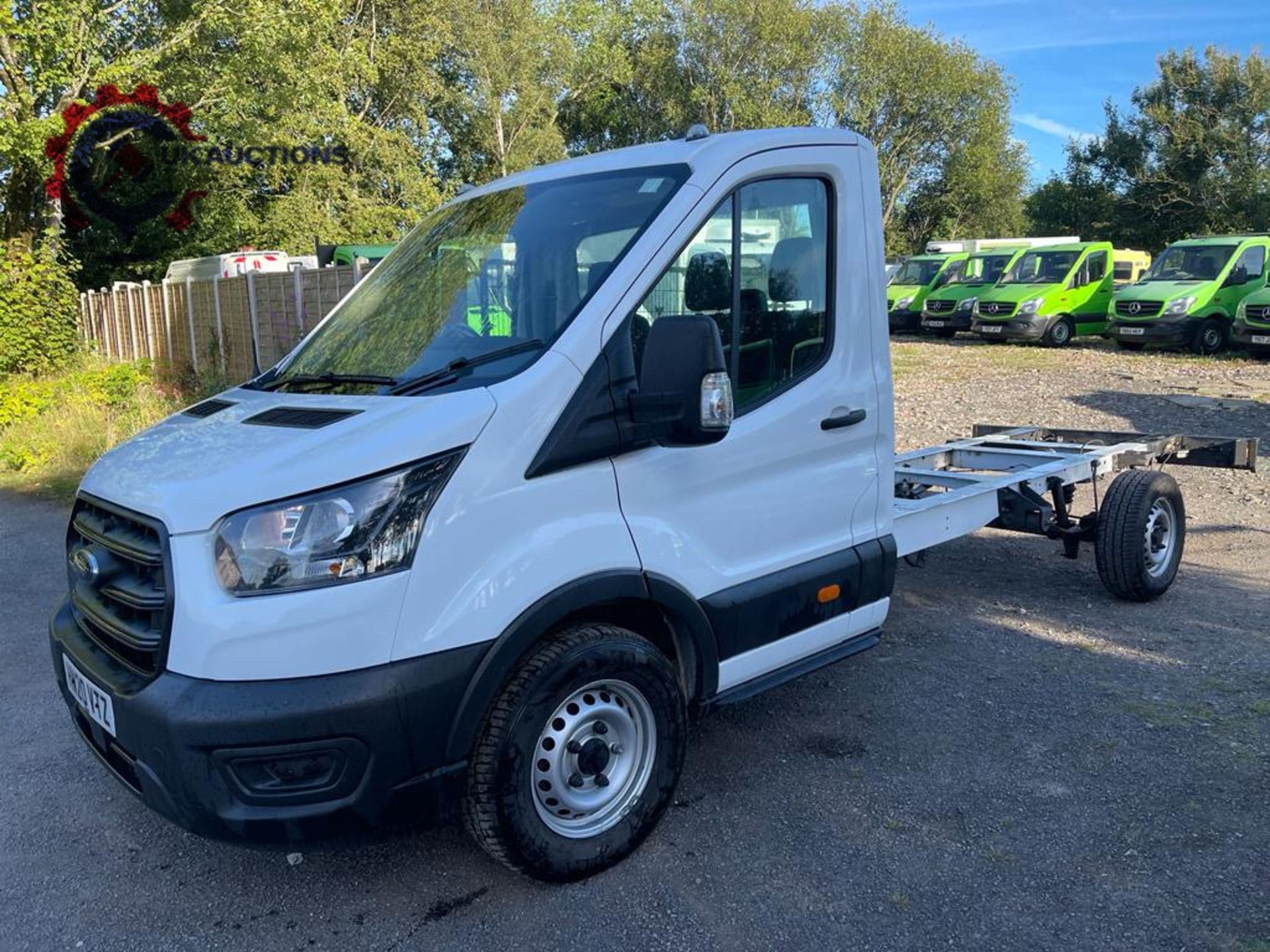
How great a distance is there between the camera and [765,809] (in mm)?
3695

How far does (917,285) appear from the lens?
25953 millimetres

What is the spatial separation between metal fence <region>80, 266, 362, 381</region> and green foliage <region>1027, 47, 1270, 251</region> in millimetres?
34855

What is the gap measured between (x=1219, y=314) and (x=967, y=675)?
16.5m

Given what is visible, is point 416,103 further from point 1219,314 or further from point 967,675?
point 967,675

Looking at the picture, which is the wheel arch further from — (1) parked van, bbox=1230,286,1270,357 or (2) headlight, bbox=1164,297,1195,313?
(2) headlight, bbox=1164,297,1195,313

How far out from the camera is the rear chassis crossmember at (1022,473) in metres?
4.81

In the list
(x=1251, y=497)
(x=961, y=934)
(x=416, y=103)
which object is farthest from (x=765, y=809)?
(x=416, y=103)

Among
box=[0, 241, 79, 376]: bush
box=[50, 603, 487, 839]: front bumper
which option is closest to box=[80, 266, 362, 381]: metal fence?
box=[0, 241, 79, 376]: bush

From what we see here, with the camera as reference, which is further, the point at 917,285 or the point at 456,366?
the point at 917,285

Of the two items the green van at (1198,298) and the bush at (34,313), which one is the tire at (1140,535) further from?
the bush at (34,313)

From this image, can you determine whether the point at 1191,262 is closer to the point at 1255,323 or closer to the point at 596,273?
the point at 1255,323

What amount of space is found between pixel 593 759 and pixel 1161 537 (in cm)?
438

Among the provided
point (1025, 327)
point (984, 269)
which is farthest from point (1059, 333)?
point (984, 269)

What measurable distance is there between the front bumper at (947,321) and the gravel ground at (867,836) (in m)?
17.6
